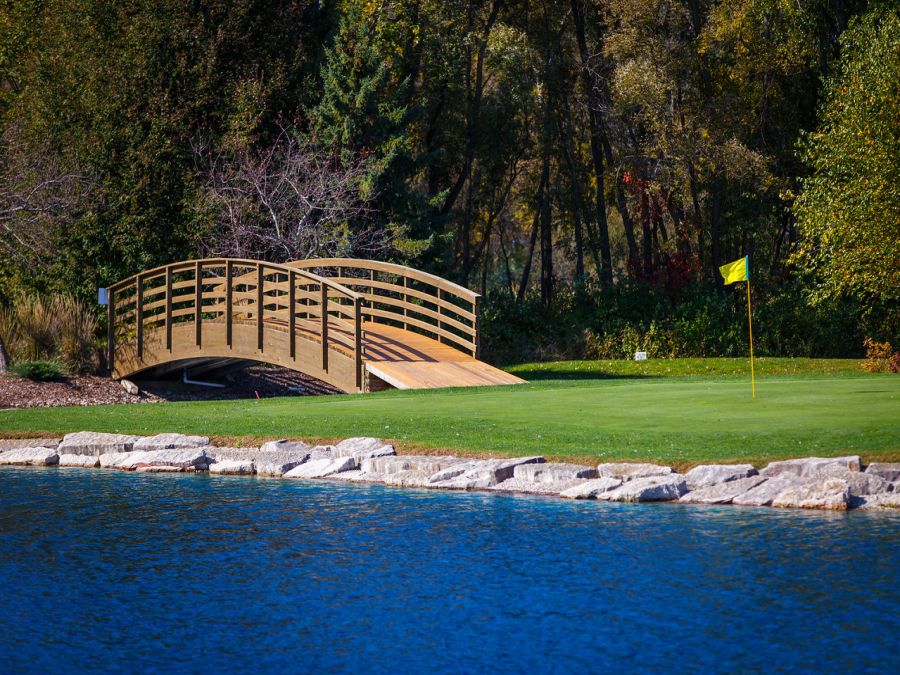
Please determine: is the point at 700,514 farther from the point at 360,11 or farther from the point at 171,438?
the point at 360,11

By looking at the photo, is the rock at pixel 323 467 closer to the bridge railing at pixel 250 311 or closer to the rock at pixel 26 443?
the rock at pixel 26 443

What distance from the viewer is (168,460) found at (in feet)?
47.9

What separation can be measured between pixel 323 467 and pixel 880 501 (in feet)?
20.5

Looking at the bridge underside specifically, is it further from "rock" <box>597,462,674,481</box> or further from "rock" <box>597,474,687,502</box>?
"rock" <box>597,474,687,502</box>

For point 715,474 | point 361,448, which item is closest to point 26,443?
point 361,448

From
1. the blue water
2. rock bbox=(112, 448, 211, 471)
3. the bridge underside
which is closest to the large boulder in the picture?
the blue water

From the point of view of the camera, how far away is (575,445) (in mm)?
12781

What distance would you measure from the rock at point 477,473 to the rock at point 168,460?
140 inches

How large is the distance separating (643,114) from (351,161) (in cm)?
807

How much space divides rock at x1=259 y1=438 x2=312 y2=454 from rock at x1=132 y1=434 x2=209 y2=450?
1145mm

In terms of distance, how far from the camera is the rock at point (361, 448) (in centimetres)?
1340

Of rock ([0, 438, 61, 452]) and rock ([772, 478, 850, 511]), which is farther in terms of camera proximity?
rock ([0, 438, 61, 452])

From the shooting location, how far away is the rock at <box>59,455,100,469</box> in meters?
15.0

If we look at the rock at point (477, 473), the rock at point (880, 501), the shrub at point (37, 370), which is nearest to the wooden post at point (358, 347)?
the shrub at point (37, 370)
